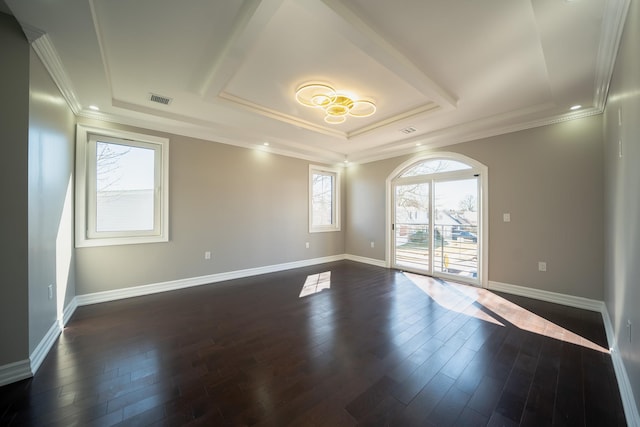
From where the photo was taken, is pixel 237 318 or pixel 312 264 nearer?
pixel 237 318

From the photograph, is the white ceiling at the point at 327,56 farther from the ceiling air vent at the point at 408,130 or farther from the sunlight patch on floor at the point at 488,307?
the sunlight patch on floor at the point at 488,307

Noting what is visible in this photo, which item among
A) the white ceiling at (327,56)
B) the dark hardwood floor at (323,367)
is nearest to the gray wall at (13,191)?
the white ceiling at (327,56)

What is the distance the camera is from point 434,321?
9.16ft

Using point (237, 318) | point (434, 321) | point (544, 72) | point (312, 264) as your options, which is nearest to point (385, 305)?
point (434, 321)

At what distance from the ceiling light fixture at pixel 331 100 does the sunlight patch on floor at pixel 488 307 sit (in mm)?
2882

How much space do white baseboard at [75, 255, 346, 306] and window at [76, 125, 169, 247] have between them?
2.30ft

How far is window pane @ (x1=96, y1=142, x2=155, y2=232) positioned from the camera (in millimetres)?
3436

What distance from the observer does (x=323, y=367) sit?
1978 mm

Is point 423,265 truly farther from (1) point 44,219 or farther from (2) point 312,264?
(1) point 44,219

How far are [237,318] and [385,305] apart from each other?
1899 millimetres

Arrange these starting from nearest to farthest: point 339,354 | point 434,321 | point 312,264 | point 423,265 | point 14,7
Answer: point 14,7 → point 339,354 → point 434,321 → point 423,265 → point 312,264

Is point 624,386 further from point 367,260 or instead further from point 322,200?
point 322,200

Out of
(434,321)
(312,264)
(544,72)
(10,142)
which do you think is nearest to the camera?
(10,142)

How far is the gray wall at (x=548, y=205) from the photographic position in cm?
317
